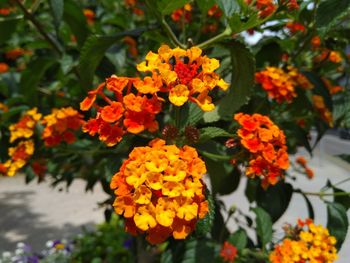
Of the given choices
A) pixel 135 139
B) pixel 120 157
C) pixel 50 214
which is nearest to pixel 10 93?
pixel 120 157

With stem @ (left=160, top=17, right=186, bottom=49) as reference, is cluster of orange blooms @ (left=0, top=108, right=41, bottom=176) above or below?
→ below

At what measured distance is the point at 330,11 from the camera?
0.80m

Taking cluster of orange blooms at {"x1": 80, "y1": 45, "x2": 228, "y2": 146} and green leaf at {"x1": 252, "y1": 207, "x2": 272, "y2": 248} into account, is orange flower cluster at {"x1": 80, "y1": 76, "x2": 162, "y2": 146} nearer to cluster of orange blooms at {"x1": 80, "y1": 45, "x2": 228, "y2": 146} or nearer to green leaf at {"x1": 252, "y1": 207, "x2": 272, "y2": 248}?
cluster of orange blooms at {"x1": 80, "y1": 45, "x2": 228, "y2": 146}

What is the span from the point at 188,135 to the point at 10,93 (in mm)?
1348

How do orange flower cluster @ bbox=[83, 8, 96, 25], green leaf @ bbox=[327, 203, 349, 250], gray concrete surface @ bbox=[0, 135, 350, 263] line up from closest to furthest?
green leaf @ bbox=[327, 203, 349, 250] → orange flower cluster @ bbox=[83, 8, 96, 25] → gray concrete surface @ bbox=[0, 135, 350, 263]

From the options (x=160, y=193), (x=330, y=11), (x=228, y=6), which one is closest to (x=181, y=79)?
(x=160, y=193)

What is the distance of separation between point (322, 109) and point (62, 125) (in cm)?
81

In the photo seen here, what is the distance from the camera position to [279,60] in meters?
1.19

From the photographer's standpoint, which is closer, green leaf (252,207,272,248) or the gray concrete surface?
green leaf (252,207,272,248)

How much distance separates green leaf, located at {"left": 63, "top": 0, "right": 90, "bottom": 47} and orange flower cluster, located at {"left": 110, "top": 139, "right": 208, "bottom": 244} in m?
0.74

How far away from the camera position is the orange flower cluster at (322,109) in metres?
1.24

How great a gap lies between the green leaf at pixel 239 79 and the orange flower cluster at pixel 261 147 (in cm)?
4

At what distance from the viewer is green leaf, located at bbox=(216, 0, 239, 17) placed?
79 cm

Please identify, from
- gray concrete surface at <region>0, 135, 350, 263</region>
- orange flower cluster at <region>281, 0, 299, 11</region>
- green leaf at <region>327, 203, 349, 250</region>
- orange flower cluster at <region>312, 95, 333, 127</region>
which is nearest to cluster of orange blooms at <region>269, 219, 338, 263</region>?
green leaf at <region>327, 203, 349, 250</region>
